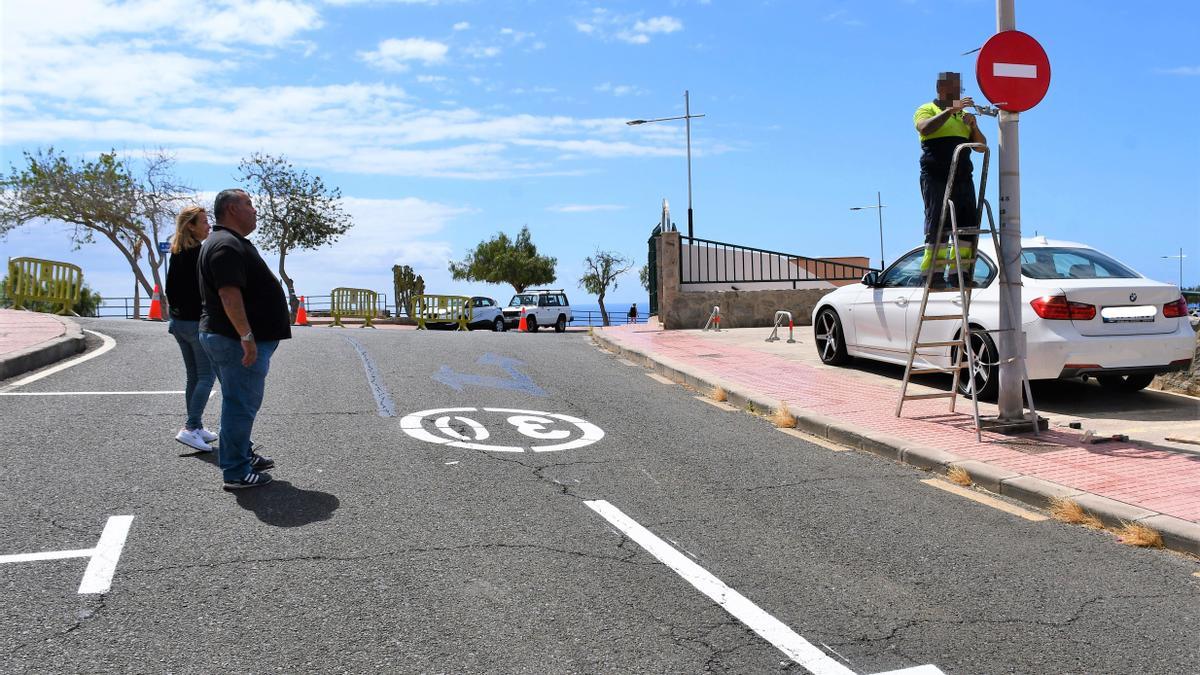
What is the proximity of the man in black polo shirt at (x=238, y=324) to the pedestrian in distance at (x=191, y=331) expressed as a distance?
0.94m

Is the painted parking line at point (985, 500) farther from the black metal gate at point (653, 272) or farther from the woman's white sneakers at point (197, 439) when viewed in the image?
the black metal gate at point (653, 272)

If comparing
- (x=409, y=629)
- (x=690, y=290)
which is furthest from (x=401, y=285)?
(x=409, y=629)

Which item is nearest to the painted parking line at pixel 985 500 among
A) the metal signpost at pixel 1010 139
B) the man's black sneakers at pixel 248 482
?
the metal signpost at pixel 1010 139

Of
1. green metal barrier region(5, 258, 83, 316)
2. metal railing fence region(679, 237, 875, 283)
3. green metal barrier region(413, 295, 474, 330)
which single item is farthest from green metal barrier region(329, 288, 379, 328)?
metal railing fence region(679, 237, 875, 283)

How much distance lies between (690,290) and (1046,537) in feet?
48.6

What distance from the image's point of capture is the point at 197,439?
6527 mm

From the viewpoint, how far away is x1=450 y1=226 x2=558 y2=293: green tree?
76.9 meters

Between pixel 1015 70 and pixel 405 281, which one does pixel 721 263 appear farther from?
pixel 405 281

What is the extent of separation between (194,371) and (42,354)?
5.88 meters

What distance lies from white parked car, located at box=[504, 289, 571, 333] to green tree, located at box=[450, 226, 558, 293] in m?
37.6

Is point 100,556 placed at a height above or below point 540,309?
below

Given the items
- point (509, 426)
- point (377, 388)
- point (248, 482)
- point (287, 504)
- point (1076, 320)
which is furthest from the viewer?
point (377, 388)

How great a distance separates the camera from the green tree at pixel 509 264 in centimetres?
7688

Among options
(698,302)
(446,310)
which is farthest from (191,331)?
(446,310)
